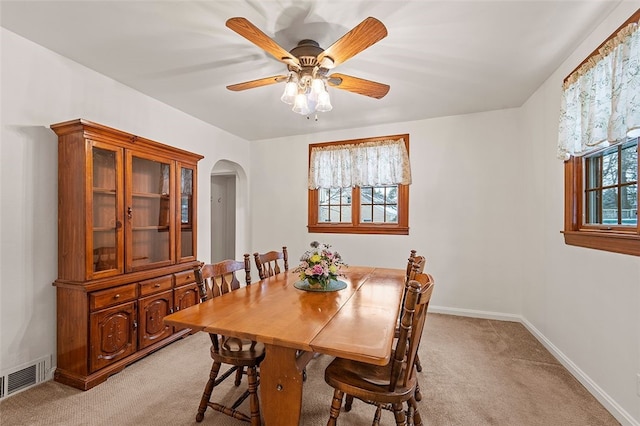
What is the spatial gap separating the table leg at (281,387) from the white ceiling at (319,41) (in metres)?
2.04

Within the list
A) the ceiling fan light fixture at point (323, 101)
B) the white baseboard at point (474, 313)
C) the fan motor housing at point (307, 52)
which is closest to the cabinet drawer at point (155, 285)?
the ceiling fan light fixture at point (323, 101)

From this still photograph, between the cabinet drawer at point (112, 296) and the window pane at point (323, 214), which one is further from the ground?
the window pane at point (323, 214)

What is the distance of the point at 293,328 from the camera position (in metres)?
1.43

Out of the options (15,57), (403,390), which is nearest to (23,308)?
(15,57)

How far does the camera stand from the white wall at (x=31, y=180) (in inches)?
82.0

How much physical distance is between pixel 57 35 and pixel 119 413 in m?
2.70

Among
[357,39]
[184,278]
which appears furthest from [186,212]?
[357,39]

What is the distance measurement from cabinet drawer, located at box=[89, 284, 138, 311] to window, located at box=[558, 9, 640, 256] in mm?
3631

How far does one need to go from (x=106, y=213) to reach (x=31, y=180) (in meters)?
0.54

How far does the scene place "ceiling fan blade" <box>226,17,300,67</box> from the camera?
149 cm

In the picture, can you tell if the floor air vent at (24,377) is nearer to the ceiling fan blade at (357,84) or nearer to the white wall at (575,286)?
the ceiling fan blade at (357,84)

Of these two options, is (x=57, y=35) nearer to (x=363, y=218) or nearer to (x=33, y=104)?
(x=33, y=104)

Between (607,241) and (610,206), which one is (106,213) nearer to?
(607,241)

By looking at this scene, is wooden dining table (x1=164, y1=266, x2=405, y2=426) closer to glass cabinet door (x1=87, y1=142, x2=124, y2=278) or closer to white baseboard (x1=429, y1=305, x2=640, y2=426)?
glass cabinet door (x1=87, y1=142, x2=124, y2=278)
